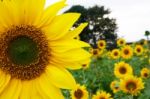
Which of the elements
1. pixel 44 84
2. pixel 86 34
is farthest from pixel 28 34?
pixel 86 34

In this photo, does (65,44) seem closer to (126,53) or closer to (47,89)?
(47,89)

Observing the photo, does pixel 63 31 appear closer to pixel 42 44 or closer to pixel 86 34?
pixel 42 44

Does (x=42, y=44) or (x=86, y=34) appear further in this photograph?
(x=86, y=34)

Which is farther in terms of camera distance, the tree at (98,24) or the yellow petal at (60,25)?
the tree at (98,24)

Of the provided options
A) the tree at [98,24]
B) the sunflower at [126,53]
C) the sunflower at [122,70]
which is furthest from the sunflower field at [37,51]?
the tree at [98,24]

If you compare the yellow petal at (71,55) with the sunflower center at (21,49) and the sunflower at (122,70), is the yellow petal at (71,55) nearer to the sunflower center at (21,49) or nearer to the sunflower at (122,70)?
the sunflower center at (21,49)

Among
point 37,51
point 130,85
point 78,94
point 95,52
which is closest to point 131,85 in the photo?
point 130,85
